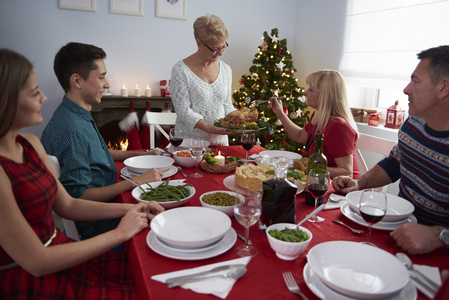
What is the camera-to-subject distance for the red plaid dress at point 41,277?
104 cm

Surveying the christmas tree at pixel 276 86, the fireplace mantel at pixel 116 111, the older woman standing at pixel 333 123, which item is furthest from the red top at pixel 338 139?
the fireplace mantel at pixel 116 111

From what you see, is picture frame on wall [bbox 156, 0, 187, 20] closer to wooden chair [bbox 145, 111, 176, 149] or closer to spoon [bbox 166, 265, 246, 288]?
wooden chair [bbox 145, 111, 176, 149]

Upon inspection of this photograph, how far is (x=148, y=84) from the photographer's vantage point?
4.48m

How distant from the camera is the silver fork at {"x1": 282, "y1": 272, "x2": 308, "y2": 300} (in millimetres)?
871

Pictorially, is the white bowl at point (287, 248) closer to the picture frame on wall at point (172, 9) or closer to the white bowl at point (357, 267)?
the white bowl at point (357, 267)

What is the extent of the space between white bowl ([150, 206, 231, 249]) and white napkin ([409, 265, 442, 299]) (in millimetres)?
552

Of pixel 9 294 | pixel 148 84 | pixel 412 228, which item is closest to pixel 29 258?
pixel 9 294

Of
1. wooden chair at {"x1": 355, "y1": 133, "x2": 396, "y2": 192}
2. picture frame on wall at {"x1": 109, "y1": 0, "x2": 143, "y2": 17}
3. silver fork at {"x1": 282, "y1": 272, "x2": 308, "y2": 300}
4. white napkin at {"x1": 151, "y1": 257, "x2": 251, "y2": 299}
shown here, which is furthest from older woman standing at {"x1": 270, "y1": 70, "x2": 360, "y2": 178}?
picture frame on wall at {"x1": 109, "y1": 0, "x2": 143, "y2": 17}

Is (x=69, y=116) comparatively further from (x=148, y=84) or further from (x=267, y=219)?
(x=148, y=84)

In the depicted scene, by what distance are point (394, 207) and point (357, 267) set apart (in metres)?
0.56

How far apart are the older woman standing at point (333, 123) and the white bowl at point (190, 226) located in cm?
97

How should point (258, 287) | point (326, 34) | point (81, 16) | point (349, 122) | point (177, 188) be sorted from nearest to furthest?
point (258, 287) → point (177, 188) → point (349, 122) → point (81, 16) → point (326, 34)

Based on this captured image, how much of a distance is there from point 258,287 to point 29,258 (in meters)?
0.66

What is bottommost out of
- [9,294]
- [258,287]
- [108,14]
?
[9,294]
